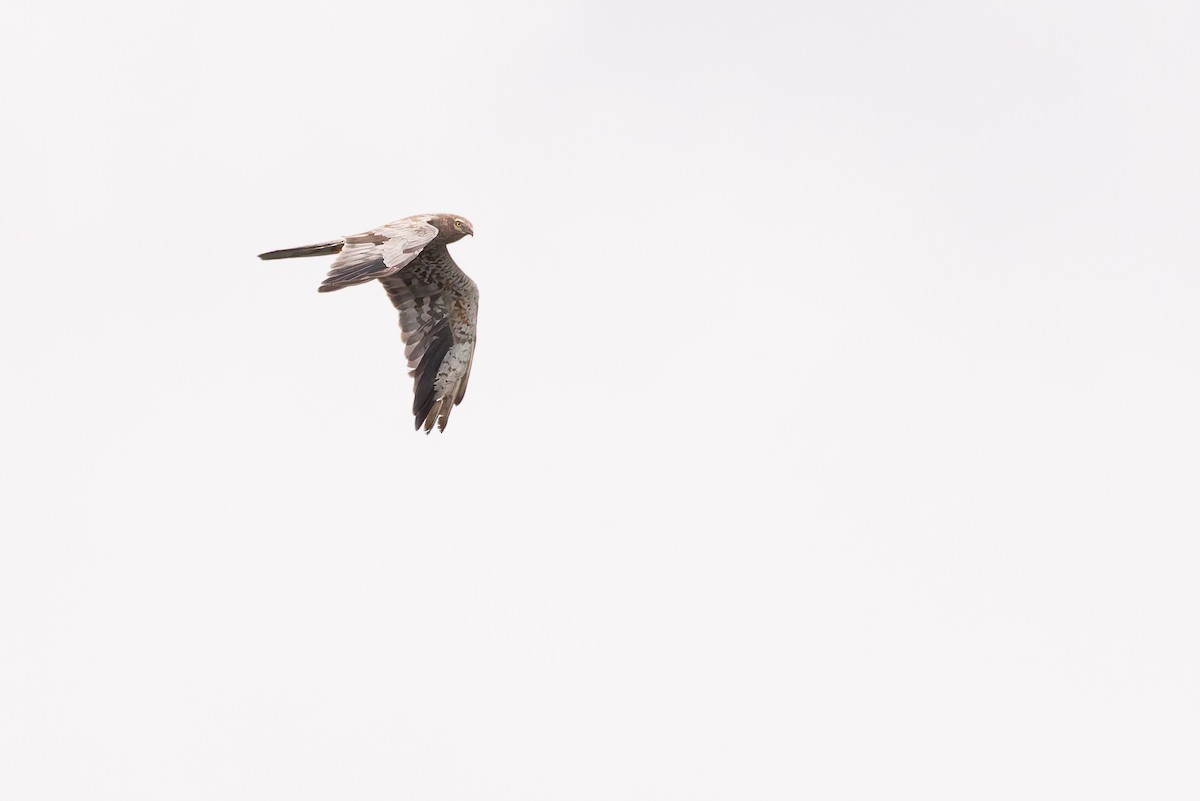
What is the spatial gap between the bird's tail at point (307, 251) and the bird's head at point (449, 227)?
159cm

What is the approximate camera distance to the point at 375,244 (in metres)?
20.5

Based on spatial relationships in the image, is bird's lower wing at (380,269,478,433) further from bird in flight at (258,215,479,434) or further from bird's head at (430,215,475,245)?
bird's head at (430,215,475,245)

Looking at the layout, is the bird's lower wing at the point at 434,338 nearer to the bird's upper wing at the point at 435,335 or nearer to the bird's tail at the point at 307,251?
the bird's upper wing at the point at 435,335

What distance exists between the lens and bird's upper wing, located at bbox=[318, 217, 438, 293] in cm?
1861

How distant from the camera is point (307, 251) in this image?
21.9 m

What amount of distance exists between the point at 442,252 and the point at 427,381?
75.6 inches

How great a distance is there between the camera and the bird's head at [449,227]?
22625 mm

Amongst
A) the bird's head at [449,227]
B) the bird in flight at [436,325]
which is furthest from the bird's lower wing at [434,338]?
the bird's head at [449,227]

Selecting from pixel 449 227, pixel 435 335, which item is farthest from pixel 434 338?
pixel 449 227

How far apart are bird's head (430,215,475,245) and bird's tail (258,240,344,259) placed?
62.5 inches

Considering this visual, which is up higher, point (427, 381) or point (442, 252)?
point (442, 252)

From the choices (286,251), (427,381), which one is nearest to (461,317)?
(427,381)

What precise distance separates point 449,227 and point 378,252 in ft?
9.34

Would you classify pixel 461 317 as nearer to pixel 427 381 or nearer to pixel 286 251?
pixel 427 381
